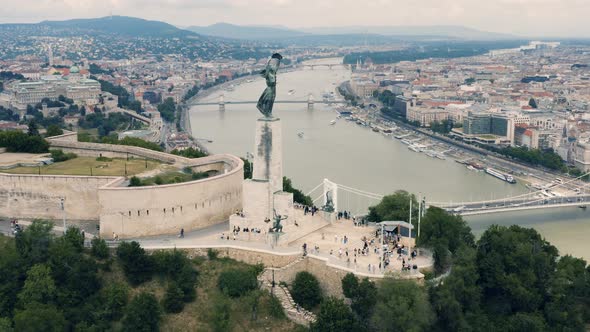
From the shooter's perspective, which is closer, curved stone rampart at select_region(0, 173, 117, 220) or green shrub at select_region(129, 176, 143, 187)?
green shrub at select_region(129, 176, 143, 187)

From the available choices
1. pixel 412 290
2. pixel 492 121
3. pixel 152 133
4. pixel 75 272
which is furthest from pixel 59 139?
pixel 492 121

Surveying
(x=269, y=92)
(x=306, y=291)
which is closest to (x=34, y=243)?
(x=306, y=291)

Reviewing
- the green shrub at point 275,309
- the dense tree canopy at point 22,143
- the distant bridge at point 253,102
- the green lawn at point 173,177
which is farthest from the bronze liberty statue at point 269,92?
the distant bridge at point 253,102

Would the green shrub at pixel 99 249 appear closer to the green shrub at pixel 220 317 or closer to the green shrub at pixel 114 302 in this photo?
the green shrub at pixel 114 302

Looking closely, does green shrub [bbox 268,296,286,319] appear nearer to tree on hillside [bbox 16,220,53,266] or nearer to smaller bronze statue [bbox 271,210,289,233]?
smaller bronze statue [bbox 271,210,289,233]

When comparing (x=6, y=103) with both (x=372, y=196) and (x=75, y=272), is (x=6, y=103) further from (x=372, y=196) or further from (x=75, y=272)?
(x=75, y=272)

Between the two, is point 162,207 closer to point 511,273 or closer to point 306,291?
point 306,291

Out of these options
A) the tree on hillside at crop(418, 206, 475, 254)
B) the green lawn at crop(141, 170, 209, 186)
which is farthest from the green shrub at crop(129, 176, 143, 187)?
the tree on hillside at crop(418, 206, 475, 254)
